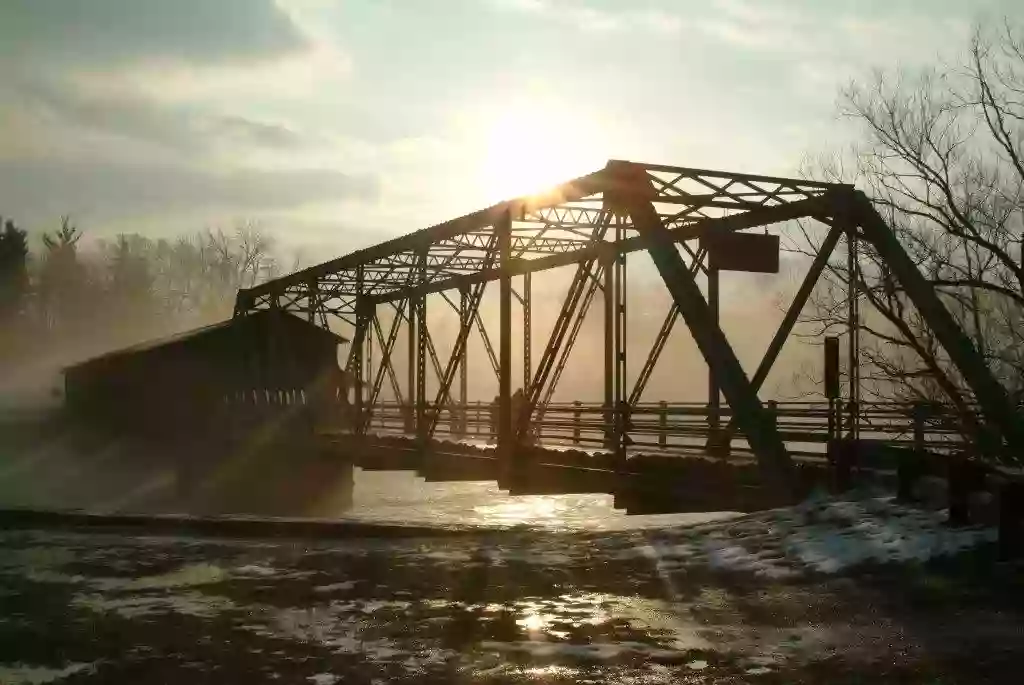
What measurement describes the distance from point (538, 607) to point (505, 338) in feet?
44.9

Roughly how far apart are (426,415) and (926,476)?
17.4 metres

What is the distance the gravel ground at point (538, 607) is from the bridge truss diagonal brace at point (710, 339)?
194cm

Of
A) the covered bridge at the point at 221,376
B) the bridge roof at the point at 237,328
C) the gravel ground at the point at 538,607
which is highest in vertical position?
the bridge roof at the point at 237,328

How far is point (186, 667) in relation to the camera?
21.4 feet

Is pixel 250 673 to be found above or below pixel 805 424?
below

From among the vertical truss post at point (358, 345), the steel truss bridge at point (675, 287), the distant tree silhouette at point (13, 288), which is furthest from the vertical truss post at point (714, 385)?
the distant tree silhouette at point (13, 288)

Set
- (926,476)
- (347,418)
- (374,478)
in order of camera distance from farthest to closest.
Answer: (374,478) < (347,418) < (926,476)

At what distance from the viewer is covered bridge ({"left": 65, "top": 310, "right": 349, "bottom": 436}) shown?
42062 millimetres

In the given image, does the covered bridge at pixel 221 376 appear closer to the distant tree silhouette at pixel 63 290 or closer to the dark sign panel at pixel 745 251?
the dark sign panel at pixel 745 251

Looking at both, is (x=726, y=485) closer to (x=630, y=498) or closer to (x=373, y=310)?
(x=630, y=498)

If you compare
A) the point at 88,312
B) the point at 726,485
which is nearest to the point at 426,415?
the point at 726,485

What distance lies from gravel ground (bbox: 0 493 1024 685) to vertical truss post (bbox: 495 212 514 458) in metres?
8.80

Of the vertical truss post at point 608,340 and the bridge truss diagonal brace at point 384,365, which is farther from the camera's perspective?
the bridge truss diagonal brace at point 384,365

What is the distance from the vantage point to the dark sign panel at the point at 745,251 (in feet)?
59.1
